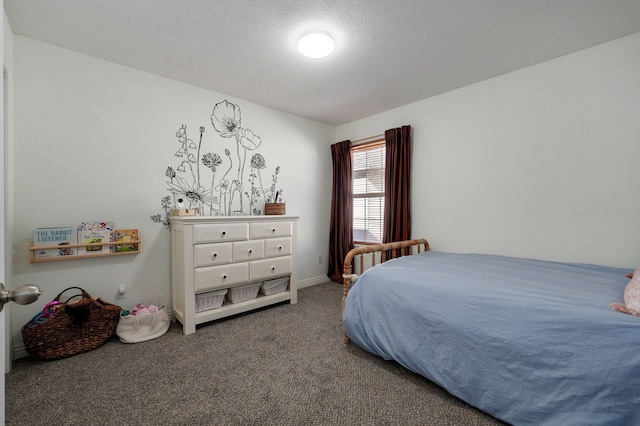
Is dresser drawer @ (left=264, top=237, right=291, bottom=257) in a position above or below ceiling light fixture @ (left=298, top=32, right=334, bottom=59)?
below

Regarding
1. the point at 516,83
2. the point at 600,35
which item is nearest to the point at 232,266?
the point at 516,83

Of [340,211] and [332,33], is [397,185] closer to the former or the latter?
[340,211]

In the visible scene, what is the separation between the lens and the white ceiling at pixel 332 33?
5.82 feet

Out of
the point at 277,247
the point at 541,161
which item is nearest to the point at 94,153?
the point at 277,247

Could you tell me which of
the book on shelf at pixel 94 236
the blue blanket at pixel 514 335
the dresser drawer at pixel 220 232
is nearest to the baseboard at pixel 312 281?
the dresser drawer at pixel 220 232

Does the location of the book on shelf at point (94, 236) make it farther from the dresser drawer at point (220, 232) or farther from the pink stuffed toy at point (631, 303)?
the pink stuffed toy at point (631, 303)

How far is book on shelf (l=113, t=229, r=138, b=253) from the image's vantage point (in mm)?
2414

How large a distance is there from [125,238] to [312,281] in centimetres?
225

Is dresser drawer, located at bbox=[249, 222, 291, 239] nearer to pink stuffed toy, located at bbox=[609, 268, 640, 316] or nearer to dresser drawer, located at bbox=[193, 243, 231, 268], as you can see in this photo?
dresser drawer, located at bbox=[193, 243, 231, 268]

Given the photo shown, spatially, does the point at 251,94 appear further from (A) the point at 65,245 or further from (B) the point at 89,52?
(A) the point at 65,245

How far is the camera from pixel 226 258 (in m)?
2.62

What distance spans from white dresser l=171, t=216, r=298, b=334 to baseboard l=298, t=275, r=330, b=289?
63 cm

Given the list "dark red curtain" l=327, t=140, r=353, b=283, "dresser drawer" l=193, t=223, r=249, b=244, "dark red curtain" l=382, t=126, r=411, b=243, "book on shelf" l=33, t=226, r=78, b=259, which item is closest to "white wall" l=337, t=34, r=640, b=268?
"dark red curtain" l=382, t=126, r=411, b=243

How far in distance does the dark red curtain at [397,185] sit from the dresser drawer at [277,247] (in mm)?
1200
